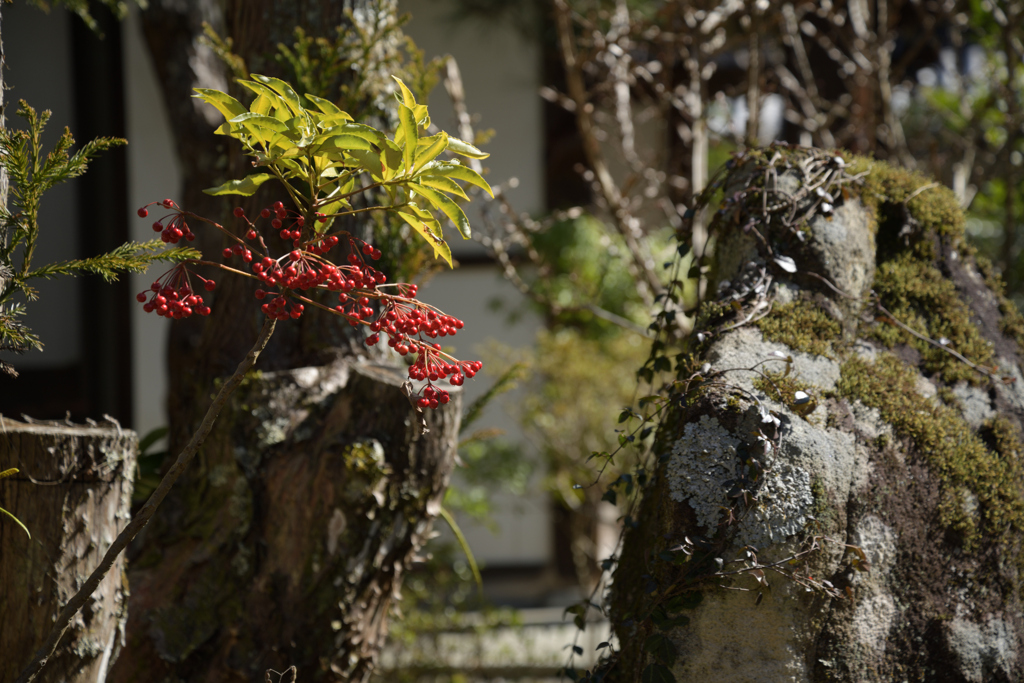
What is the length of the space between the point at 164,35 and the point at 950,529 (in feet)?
11.2

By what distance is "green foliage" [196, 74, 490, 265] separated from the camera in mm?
1076

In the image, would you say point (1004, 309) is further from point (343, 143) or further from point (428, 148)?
point (343, 143)

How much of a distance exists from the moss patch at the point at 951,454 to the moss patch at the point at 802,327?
71 mm

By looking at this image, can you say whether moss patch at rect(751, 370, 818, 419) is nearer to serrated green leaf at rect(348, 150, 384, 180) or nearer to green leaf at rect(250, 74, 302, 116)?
serrated green leaf at rect(348, 150, 384, 180)

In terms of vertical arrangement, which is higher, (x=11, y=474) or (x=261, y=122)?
(x=261, y=122)

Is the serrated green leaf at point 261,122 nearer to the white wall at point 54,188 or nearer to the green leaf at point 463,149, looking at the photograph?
the green leaf at point 463,149

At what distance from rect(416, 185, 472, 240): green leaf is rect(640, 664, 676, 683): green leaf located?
814 mm

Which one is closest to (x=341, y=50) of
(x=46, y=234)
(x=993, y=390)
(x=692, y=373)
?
(x=692, y=373)

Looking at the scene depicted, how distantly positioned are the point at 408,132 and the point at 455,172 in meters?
0.10

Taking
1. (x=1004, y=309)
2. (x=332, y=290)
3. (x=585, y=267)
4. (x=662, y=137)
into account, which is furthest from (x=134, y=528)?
(x=585, y=267)

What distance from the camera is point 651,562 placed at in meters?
1.41

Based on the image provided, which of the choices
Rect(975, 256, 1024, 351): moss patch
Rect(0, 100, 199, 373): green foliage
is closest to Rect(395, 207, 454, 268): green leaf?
Rect(0, 100, 199, 373): green foliage

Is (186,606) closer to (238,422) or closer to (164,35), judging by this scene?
(238,422)

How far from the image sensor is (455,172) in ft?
3.87
